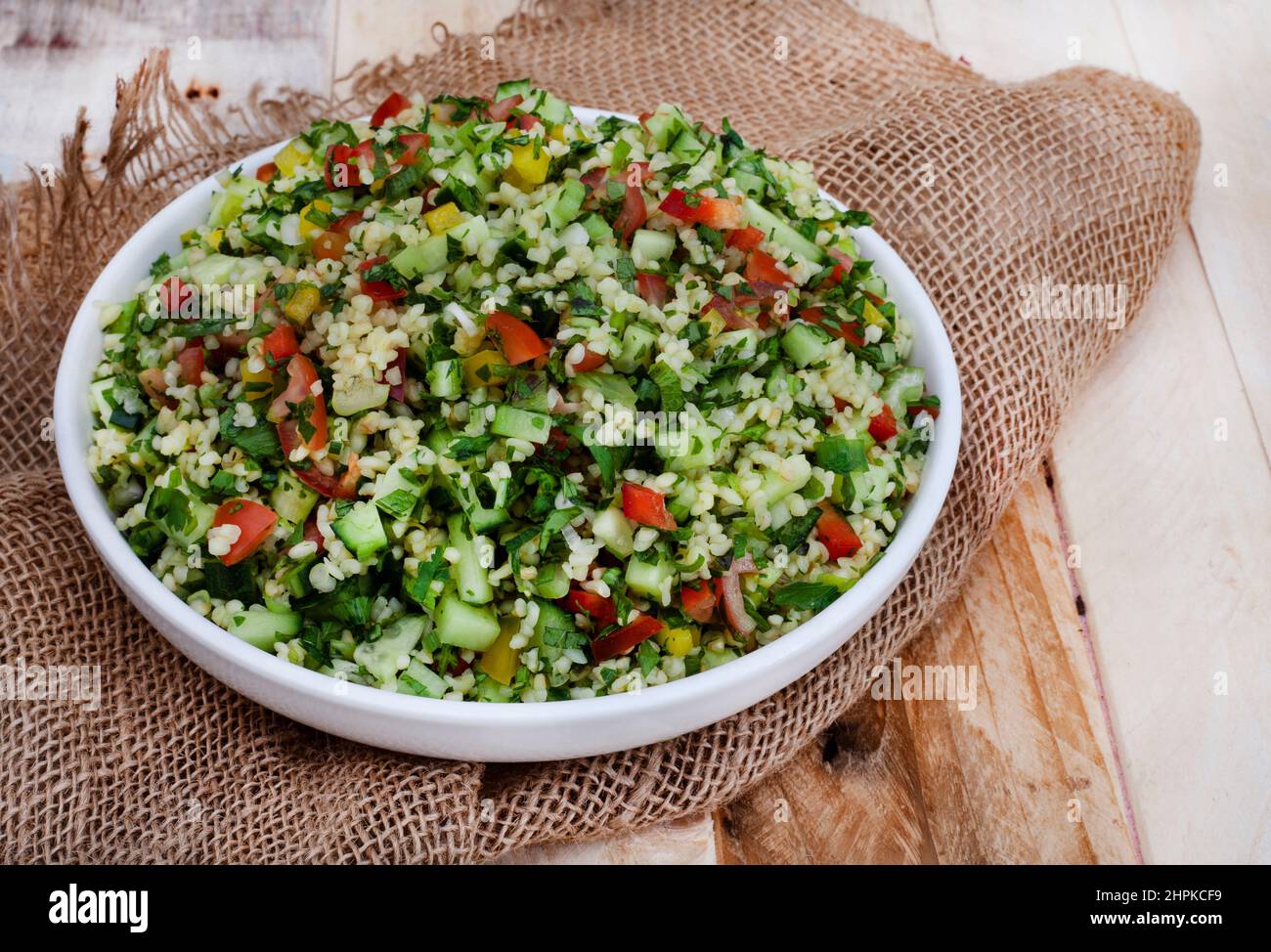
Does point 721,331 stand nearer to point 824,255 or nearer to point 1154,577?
point 824,255

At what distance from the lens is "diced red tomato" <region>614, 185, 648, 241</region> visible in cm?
284

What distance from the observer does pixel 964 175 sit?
3.76 metres

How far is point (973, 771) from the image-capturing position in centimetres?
306

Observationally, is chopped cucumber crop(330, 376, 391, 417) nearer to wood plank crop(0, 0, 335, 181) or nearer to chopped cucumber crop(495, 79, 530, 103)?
chopped cucumber crop(495, 79, 530, 103)

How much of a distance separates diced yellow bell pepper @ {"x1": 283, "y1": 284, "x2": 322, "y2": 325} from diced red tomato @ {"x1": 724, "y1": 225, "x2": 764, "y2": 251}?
3.02 ft

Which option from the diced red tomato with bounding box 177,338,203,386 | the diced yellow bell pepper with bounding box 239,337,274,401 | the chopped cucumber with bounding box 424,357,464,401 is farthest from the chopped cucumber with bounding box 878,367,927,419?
the diced red tomato with bounding box 177,338,203,386

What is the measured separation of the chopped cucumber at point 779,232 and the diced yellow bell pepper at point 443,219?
2.20 feet

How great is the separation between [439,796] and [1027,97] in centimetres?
278

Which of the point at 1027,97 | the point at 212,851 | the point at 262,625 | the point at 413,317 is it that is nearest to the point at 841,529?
the point at 413,317

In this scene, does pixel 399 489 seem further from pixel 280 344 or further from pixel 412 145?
pixel 412 145

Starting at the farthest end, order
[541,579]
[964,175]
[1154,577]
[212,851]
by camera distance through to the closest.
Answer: [964,175] → [1154,577] → [212,851] → [541,579]

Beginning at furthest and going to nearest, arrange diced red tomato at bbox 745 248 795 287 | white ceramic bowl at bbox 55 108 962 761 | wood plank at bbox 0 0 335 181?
wood plank at bbox 0 0 335 181
diced red tomato at bbox 745 248 795 287
white ceramic bowl at bbox 55 108 962 761

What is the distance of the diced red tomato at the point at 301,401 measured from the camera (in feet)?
8.39

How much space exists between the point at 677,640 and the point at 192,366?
3.91 ft
